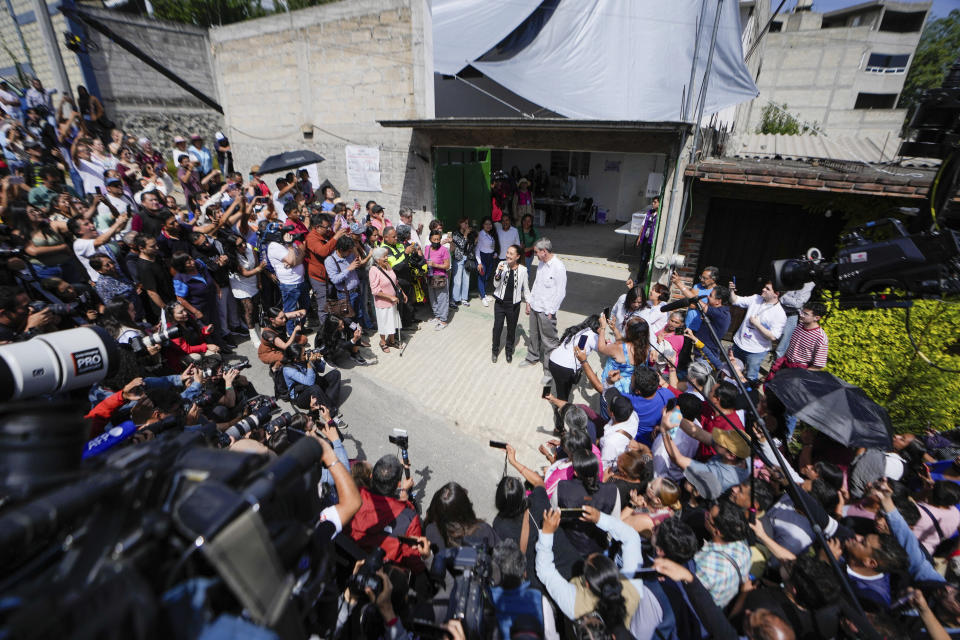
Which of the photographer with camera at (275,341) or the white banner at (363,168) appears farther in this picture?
the white banner at (363,168)

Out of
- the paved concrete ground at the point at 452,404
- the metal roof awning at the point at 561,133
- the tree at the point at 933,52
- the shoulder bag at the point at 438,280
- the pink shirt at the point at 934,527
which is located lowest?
the paved concrete ground at the point at 452,404

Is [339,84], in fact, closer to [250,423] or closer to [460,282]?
[460,282]

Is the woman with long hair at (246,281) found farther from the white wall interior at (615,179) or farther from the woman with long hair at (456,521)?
the white wall interior at (615,179)

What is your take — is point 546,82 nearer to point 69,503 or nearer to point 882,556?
point 882,556

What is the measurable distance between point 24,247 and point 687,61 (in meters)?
9.27

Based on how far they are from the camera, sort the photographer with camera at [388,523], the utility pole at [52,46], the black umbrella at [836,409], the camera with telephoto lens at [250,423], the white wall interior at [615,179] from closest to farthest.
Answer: the photographer with camera at [388,523], the camera with telephoto lens at [250,423], the black umbrella at [836,409], the utility pole at [52,46], the white wall interior at [615,179]

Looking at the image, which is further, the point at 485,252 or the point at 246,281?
the point at 485,252

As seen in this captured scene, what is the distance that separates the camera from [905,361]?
4.02m

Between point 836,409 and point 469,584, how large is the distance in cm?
312

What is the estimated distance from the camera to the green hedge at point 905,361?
12.6ft

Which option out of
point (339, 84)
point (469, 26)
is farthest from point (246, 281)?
point (469, 26)

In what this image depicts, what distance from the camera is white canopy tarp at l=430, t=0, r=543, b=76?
722 cm

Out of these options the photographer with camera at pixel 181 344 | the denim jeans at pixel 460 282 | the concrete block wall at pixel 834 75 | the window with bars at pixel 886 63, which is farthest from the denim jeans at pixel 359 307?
the window with bars at pixel 886 63

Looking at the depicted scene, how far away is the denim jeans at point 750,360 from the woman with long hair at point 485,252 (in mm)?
4326
